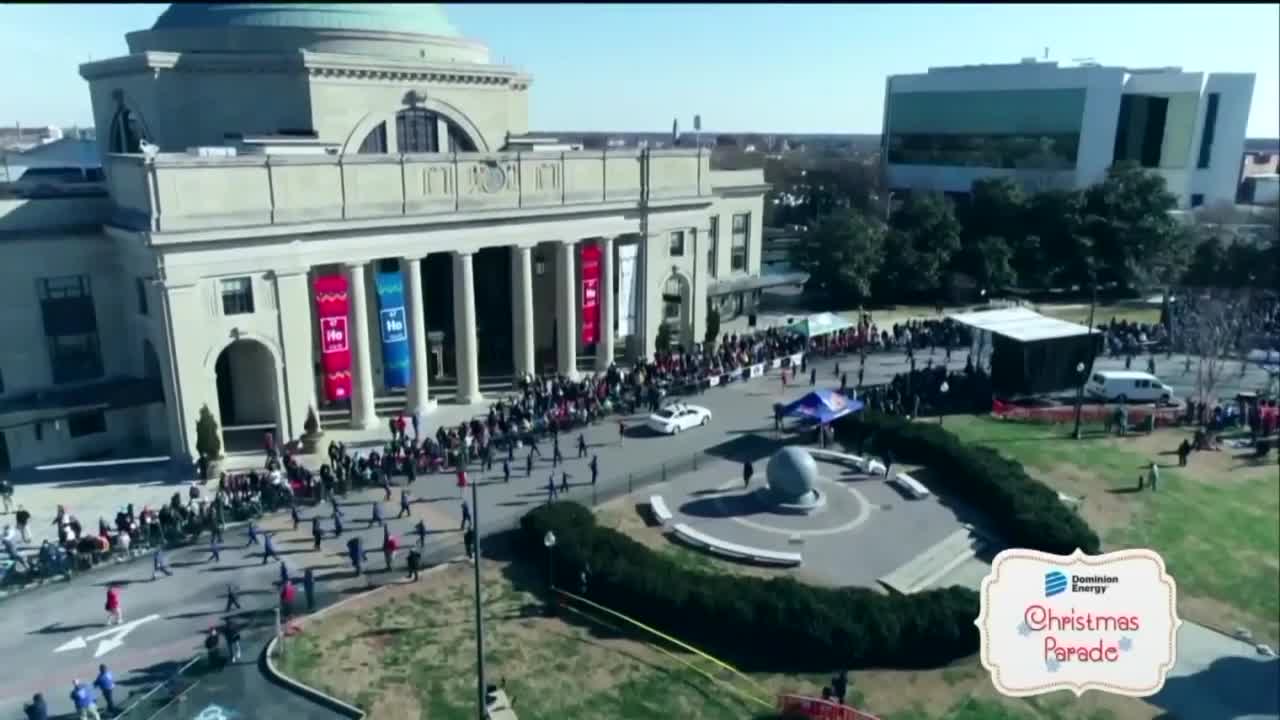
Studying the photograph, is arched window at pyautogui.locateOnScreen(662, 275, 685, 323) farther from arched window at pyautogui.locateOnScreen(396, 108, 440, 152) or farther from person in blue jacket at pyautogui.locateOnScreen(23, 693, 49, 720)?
person in blue jacket at pyautogui.locateOnScreen(23, 693, 49, 720)

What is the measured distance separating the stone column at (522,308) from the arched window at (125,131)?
19478 millimetres

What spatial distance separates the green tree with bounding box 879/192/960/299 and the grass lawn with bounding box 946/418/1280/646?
28.4 m

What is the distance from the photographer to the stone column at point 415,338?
→ 4303cm

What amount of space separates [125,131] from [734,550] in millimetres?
38011

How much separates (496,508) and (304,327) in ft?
43.8

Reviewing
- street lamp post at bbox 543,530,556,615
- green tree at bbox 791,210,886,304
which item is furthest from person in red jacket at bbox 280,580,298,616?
green tree at bbox 791,210,886,304

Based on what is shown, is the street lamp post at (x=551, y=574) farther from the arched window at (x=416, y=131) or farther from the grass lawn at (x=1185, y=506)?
the arched window at (x=416, y=131)

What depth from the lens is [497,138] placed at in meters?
52.1

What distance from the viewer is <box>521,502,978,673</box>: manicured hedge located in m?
24.5

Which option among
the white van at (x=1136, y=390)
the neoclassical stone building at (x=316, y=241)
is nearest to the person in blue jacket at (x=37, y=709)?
the neoclassical stone building at (x=316, y=241)

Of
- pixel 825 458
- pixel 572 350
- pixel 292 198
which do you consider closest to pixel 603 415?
pixel 572 350

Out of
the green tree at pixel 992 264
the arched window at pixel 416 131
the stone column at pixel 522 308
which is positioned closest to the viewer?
the stone column at pixel 522 308

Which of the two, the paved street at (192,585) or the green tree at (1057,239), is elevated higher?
the green tree at (1057,239)

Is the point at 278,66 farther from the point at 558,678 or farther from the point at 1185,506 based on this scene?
the point at 1185,506
